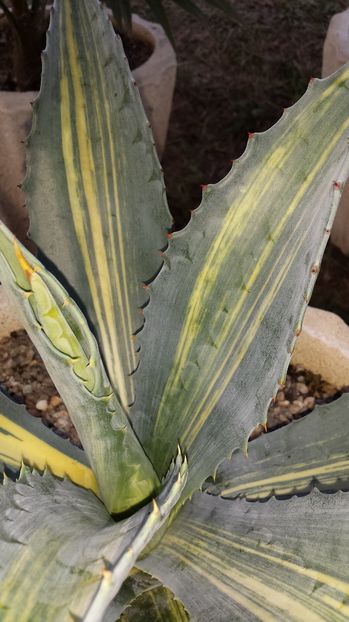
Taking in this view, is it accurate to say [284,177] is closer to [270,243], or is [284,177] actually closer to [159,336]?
[270,243]

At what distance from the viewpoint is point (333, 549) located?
624 mm

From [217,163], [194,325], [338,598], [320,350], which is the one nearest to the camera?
[338,598]

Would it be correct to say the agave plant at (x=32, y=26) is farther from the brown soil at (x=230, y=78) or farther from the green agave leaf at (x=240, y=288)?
the green agave leaf at (x=240, y=288)

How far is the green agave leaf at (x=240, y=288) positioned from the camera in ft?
2.05

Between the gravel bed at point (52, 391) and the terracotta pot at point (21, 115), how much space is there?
0.40 m

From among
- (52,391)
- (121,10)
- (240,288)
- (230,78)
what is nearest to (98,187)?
(240,288)

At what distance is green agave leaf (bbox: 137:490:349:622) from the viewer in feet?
1.97

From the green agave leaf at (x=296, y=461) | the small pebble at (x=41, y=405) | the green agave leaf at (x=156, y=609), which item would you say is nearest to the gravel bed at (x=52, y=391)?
the small pebble at (x=41, y=405)

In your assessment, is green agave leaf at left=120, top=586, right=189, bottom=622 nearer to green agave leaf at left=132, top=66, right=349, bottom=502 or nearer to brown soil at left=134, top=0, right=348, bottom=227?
green agave leaf at left=132, top=66, right=349, bottom=502

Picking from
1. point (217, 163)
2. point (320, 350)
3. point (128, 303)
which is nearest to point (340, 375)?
point (320, 350)

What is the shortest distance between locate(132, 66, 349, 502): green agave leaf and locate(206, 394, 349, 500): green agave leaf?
0.12 metres

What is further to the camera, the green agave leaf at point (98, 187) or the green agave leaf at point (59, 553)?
the green agave leaf at point (98, 187)

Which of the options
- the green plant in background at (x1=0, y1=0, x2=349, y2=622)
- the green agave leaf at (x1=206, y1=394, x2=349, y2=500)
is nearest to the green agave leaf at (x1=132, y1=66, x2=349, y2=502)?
the green plant in background at (x1=0, y1=0, x2=349, y2=622)

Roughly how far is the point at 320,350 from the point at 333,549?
383 mm
